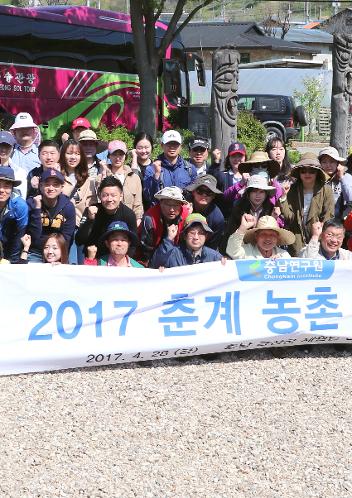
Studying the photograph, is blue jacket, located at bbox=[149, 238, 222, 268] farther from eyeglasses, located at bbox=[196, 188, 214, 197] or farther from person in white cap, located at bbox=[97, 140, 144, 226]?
person in white cap, located at bbox=[97, 140, 144, 226]

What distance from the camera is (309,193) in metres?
7.47

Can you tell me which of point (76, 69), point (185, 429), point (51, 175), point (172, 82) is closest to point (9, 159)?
point (51, 175)

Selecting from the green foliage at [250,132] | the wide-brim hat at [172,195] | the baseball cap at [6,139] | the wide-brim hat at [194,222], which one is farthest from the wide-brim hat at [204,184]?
the green foliage at [250,132]

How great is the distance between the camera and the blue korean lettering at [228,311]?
20.7 ft

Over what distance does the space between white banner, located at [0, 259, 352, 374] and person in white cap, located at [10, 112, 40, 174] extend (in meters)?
2.32

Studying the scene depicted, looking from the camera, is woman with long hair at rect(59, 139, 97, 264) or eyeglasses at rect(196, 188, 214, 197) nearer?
eyeglasses at rect(196, 188, 214, 197)

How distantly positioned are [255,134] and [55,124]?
4785 millimetres

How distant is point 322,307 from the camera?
655 centimetres

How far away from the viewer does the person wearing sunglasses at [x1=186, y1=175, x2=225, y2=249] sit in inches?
284

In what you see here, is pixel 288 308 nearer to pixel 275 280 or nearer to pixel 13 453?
pixel 275 280

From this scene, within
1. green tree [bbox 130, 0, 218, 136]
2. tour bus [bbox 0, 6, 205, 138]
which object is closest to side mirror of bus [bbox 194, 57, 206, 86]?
tour bus [bbox 0, 6, 205, 138]

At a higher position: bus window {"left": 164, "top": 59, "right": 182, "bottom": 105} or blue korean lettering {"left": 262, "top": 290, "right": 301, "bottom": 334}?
bus window {"left": 164, "top": 59, "right": 182, "bottom": 105}

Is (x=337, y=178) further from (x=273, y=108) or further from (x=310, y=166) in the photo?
(x=273, y=108)

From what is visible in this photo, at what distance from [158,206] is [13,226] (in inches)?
50.5
